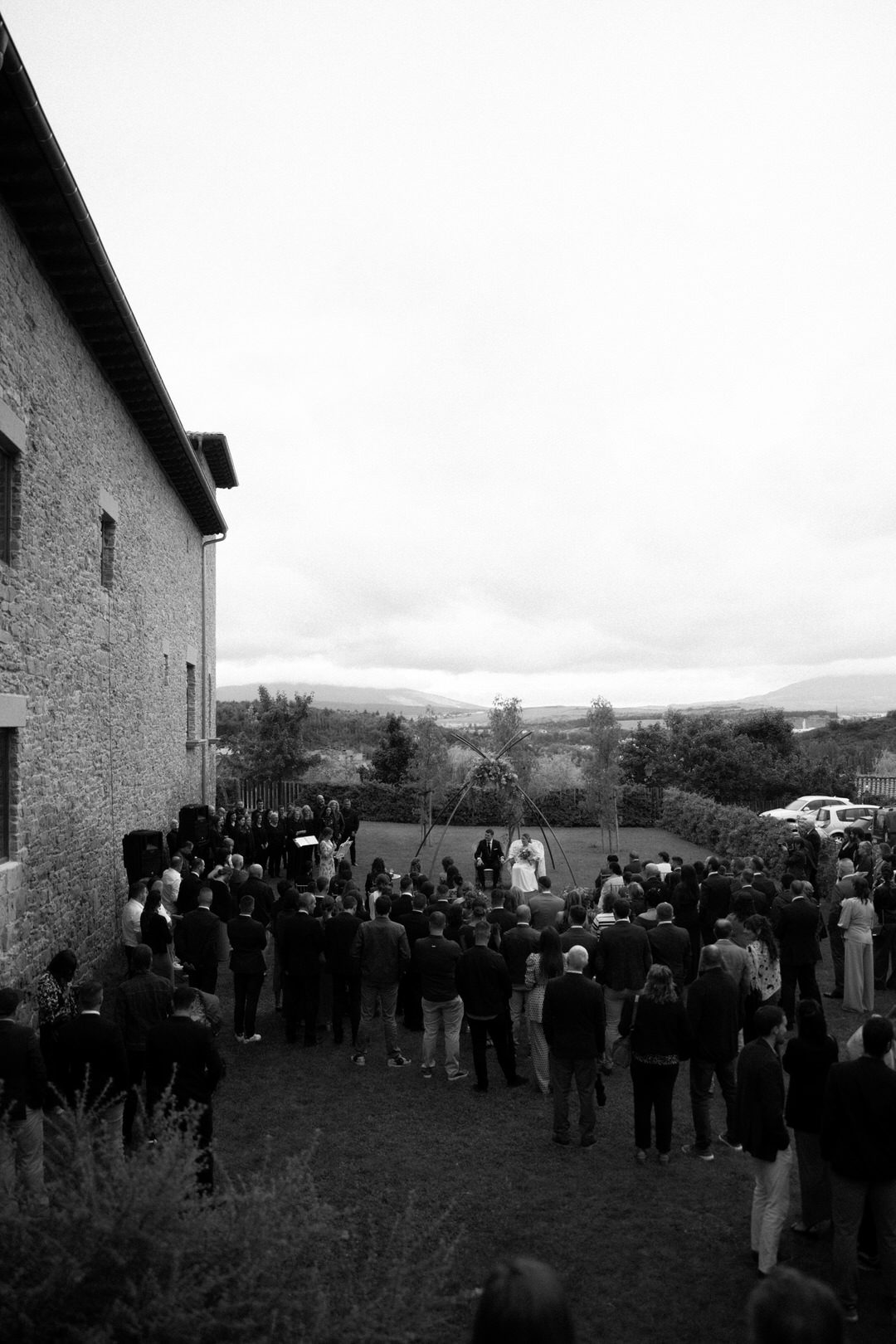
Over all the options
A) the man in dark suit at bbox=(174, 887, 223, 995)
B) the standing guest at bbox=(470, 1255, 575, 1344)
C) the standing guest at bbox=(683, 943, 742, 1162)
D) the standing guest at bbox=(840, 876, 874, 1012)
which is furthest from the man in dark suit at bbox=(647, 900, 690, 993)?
the standing guest at bbox=(470, 1255, 575, 1344)

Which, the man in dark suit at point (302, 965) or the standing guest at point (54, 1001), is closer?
the standing guest at point (54, 1001)

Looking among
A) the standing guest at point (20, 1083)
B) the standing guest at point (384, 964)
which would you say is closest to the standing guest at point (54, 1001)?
the standing guest at point (20, 1083)

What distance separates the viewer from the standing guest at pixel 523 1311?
2.56 m

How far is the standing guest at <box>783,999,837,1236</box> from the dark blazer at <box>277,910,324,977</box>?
5.39m

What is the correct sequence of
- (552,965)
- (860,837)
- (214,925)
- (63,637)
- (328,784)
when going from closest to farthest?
(552,965) < (214,925) < (63,637) < (860,837) < (328,784)

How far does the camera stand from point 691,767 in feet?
116

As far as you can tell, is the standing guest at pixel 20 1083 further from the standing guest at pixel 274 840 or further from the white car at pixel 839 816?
the white car at pixel 839 816

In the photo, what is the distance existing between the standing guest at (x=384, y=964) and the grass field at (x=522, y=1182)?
192 millimetres

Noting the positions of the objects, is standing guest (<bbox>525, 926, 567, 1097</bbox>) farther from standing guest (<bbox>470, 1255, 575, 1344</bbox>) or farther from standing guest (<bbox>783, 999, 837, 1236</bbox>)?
standing guest (<bbox>470, 1255, 575, 1344</bbox>)

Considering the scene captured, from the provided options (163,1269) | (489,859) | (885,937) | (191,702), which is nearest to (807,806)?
(489,859)

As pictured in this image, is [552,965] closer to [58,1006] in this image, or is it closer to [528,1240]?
[528,1240]

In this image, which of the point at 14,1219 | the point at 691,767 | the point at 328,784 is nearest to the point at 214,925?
the point at 14,1219

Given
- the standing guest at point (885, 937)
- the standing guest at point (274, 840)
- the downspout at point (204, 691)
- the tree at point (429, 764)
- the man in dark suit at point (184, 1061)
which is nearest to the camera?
the man in dark suit at point (184, 1061)

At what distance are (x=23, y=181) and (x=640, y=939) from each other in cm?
946
